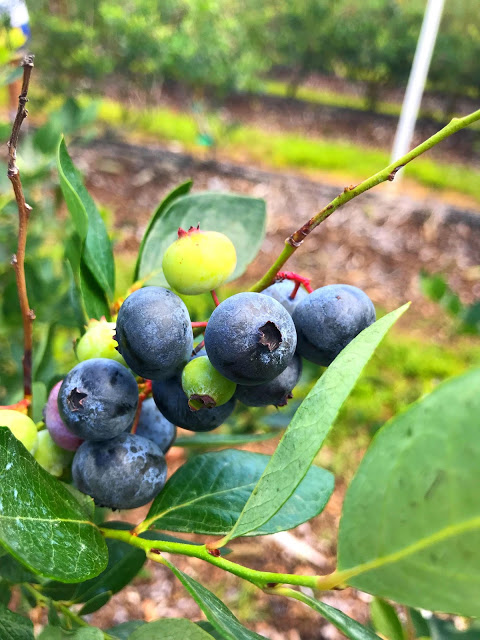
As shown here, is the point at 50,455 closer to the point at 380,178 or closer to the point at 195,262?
the point at 195,262

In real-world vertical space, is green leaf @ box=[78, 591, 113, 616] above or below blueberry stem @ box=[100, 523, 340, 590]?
below

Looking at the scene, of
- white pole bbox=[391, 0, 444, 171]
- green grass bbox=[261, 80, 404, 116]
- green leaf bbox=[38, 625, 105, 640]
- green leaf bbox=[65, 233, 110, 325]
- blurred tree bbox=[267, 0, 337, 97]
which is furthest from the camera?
green grass bbox=[261, 80, 404, 116]

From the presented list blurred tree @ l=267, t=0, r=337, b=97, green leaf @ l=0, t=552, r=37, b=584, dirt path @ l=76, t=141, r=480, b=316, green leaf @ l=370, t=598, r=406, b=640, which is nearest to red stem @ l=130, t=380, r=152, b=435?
green leaf @ l=0, t=552, r=37, b=584

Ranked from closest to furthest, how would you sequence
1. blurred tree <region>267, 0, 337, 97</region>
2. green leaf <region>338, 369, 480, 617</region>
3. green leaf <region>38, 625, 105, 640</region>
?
green leaf <region>338, 369, 480, 617</region>, green leaf <region>38, 625, 105, 640</region>, blurred tree <region>267, 0, 337, 97</region>

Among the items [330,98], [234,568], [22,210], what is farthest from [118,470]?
[330,98]

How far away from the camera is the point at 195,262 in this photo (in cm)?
52

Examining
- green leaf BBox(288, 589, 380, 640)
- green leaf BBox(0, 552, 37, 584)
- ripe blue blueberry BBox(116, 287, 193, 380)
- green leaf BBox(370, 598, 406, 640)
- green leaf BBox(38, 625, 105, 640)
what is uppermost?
ripe blue blueberry BBox(116, 287, 193, 380)

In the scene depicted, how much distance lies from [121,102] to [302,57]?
3216 mm

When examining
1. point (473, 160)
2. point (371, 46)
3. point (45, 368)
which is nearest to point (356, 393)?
point (45, 368)

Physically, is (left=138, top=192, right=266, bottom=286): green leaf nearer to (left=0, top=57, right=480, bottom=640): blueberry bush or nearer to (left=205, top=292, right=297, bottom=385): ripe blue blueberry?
(left=0, top=57, right=480, bottom=640): blueberry bush

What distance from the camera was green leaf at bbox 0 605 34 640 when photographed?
1.77ft

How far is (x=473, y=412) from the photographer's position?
0.29m

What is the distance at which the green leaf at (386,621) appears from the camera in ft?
2.17

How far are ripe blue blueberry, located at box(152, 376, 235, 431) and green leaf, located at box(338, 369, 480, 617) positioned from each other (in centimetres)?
19
